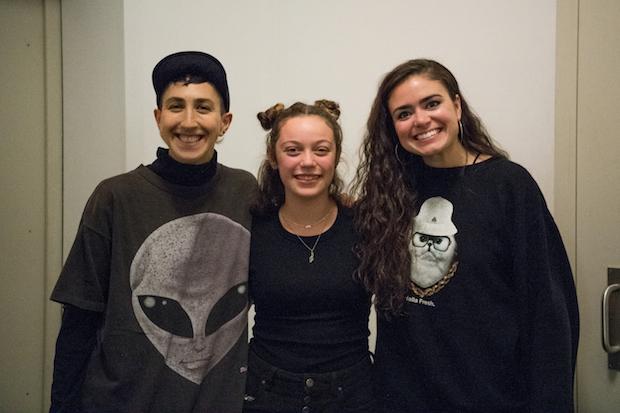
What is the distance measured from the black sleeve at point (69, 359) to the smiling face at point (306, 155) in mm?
599

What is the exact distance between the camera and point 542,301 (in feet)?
3.10

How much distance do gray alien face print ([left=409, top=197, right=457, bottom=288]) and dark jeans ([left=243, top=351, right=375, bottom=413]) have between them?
29 cm

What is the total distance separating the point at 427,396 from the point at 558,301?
393 mm

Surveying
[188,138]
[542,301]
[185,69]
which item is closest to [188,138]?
[188,138]

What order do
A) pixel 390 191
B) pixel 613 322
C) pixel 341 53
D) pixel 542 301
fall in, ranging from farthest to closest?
pixel 341 53 < pixel 613 322 < pixel 390 191 < pixel 542 301

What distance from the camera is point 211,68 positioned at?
3.52 ft

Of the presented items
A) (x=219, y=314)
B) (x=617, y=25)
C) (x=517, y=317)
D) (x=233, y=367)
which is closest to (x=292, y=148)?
(x=219, y=314)

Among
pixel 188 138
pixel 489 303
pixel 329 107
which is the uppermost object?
pixel 329 107

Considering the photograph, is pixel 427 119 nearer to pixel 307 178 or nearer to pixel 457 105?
pixel 457 105

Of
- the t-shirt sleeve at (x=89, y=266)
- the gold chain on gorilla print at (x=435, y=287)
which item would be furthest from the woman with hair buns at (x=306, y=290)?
the t-shirt sleeve at (x=89, y=266)

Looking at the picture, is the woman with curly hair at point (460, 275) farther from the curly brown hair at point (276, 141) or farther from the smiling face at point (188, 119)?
the smiling face at point (188, 119)

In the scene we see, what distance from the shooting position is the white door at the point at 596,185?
1.33 m

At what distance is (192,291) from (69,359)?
0.31 meters

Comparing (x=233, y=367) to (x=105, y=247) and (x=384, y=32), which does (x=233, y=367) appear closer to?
(x=105, y=247)
